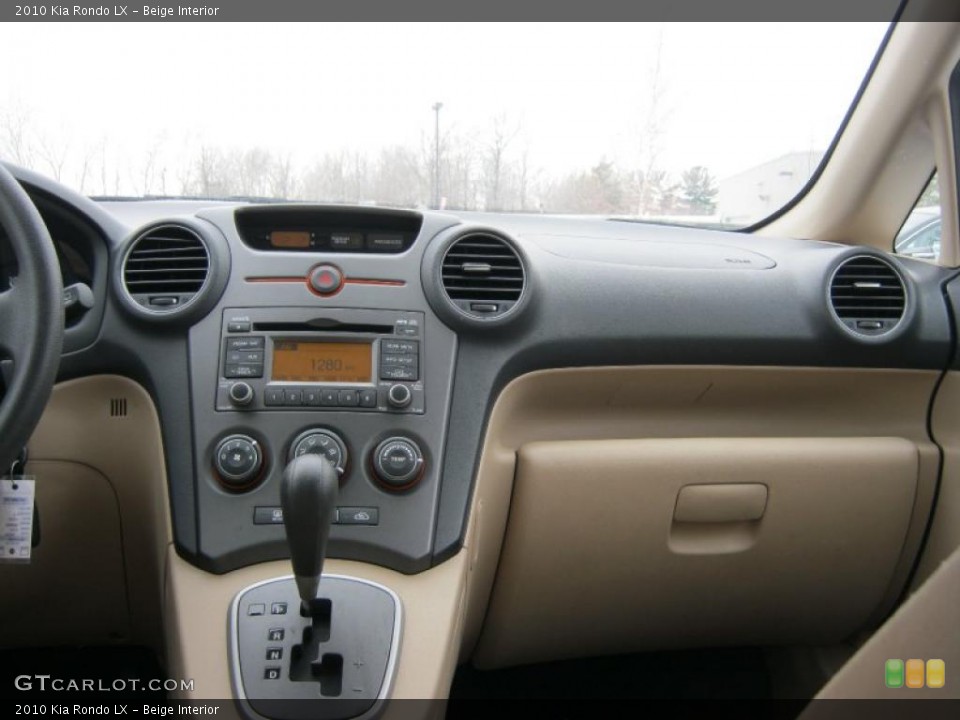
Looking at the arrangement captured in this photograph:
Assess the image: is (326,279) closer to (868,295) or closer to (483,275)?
(483,275)

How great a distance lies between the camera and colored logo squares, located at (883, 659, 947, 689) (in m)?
1.32

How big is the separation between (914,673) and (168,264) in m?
1.73

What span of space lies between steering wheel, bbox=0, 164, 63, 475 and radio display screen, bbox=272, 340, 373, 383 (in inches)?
17.7

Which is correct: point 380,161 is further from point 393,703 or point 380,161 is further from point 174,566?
point 393,703

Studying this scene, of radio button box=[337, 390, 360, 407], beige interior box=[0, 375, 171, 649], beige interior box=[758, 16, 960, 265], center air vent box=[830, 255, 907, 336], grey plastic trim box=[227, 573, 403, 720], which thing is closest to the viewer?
grey plastic trim box=[227, 573, 403, 720]

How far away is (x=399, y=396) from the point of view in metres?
1.56

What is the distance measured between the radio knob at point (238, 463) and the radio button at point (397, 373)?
302 millimetres

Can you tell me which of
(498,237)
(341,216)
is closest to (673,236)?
(498,237)

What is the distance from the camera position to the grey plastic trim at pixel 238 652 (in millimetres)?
1287

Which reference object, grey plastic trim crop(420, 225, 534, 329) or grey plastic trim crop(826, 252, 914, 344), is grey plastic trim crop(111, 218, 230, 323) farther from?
grey plastic trim crop(826, 252, 914, 344)

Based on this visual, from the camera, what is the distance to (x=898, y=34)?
6.77 ft

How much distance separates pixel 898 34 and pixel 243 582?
2198mm

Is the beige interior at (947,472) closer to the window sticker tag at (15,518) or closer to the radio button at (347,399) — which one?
the radio button at (347,399)

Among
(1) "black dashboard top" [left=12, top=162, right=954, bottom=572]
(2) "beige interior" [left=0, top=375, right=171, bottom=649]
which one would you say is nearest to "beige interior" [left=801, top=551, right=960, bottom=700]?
(1) "black dashboard top" [left=12, top=162, right=954, bottom=572]
